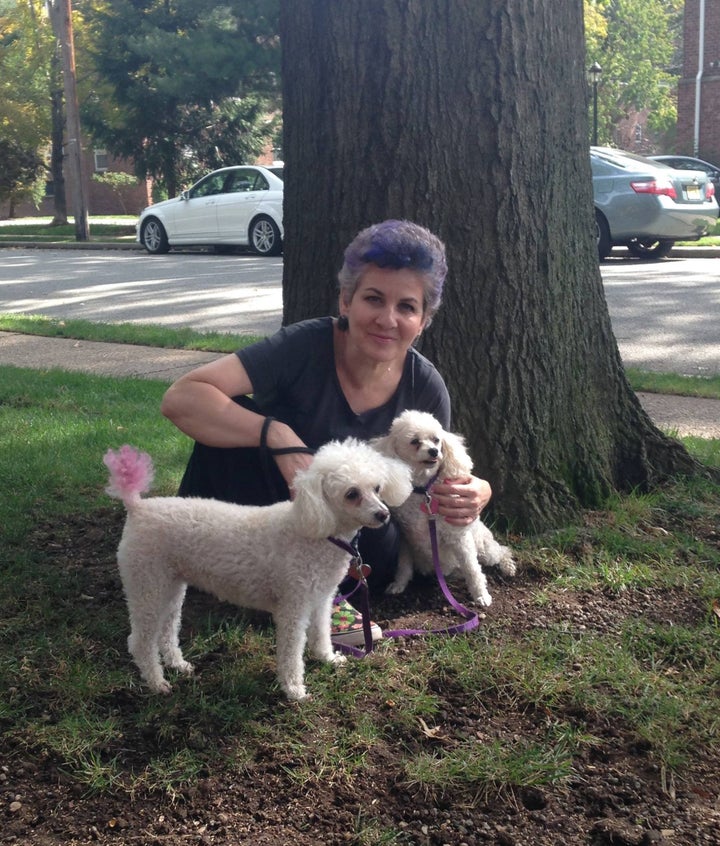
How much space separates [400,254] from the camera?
300 centimetres

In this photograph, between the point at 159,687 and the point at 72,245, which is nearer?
the point at 159,687

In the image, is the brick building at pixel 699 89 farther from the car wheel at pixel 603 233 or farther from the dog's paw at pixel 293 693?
the dog's paw at pixel 293 693

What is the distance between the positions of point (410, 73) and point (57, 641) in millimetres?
2496

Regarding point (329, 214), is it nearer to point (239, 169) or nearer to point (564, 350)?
point (564, 350)

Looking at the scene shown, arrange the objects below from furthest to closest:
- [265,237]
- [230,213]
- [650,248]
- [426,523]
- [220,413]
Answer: [230,213] < [265,237] < [650,248] < [426,523] < [220,413]

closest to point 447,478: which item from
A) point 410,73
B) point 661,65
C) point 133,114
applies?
point 410,73

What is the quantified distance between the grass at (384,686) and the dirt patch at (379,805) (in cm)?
2

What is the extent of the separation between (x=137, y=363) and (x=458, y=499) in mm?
5282

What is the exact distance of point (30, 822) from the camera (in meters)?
2.39

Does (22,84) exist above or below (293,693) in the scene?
above

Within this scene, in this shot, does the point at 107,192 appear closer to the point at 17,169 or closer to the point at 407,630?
the point at 17,169

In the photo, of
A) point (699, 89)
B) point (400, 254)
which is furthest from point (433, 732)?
point (699, 89)

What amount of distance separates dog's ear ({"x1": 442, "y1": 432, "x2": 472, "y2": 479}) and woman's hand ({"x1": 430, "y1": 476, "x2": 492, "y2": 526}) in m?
0.02

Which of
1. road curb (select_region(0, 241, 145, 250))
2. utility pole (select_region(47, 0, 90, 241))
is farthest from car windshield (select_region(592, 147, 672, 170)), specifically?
utility pole (select_region(47, 0, 90, 241))
